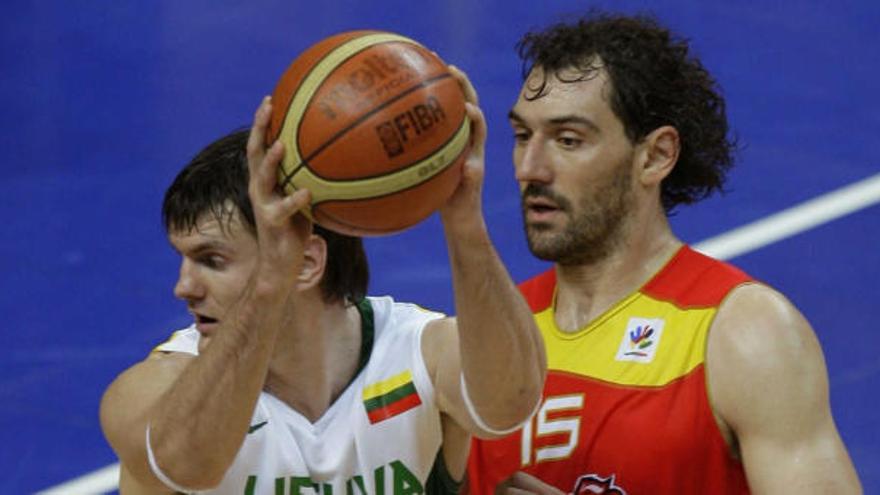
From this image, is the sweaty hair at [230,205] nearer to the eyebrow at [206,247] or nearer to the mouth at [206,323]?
the eyebrow at [206,247]

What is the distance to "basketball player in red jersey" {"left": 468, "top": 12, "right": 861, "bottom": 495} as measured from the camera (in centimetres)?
514

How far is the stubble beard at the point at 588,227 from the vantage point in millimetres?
5656

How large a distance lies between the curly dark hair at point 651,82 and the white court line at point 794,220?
2.39 metres

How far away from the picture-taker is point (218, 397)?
4355mm

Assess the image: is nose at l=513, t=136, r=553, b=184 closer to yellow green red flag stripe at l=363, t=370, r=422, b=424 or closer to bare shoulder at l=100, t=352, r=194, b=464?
yellow green red flag stripe at l=363, t=370, r=422, b=424

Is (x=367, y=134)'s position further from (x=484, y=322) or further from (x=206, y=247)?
(x=206, y=247)

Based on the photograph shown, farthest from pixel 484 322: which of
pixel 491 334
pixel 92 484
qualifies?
pixel 92 484

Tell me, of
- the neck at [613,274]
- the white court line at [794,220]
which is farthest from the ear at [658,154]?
the white court line at [794,220]

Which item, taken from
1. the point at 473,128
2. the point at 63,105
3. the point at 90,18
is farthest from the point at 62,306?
the point at 473,128

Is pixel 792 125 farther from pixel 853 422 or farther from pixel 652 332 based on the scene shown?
pixel 652 332

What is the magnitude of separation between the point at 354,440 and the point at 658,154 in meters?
1.53

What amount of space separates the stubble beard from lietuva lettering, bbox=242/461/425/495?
986mm

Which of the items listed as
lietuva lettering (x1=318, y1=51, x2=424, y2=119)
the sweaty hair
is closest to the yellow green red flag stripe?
the sweaty hair

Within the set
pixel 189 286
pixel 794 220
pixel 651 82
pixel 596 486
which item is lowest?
pixel 596 486
